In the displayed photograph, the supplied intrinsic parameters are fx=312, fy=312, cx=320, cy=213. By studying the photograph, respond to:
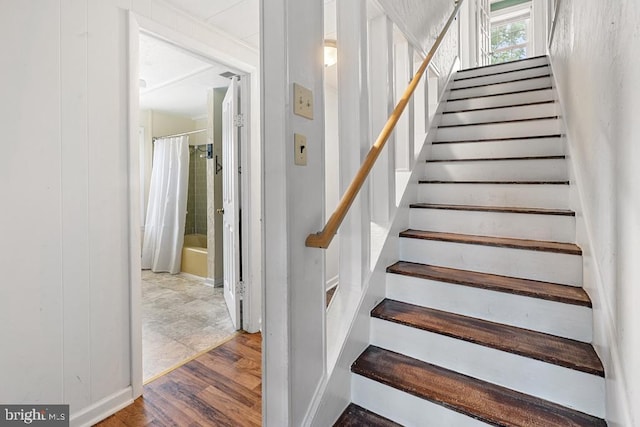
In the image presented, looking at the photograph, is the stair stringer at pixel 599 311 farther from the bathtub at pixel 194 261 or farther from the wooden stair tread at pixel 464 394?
the bathtub at pixel 194 261

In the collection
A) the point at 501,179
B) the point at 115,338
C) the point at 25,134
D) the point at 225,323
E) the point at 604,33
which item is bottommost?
the point at 225,323

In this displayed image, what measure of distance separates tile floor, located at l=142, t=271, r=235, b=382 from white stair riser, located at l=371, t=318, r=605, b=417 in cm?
151

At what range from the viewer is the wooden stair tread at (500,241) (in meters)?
1.50

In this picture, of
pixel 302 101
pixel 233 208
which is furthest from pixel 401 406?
pixel 233 208

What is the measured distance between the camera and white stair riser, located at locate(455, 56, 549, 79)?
2995 mm

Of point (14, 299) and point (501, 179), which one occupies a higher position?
point (501, 179)

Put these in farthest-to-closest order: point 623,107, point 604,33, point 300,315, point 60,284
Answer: point 60,284 → point 300,315 → point 604,33 → point 623,107

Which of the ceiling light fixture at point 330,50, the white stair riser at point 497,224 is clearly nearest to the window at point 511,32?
the ceiling light fixture at point 330,50

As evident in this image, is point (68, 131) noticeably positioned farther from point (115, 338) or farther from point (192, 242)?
point (192, 242)

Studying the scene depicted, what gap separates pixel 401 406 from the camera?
1292 mm

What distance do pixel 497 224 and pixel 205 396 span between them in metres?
1.97

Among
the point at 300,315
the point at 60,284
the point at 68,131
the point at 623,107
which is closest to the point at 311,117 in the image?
the point at 300,315

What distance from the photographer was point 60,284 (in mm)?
1503

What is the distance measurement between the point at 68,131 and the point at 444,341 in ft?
6.66
